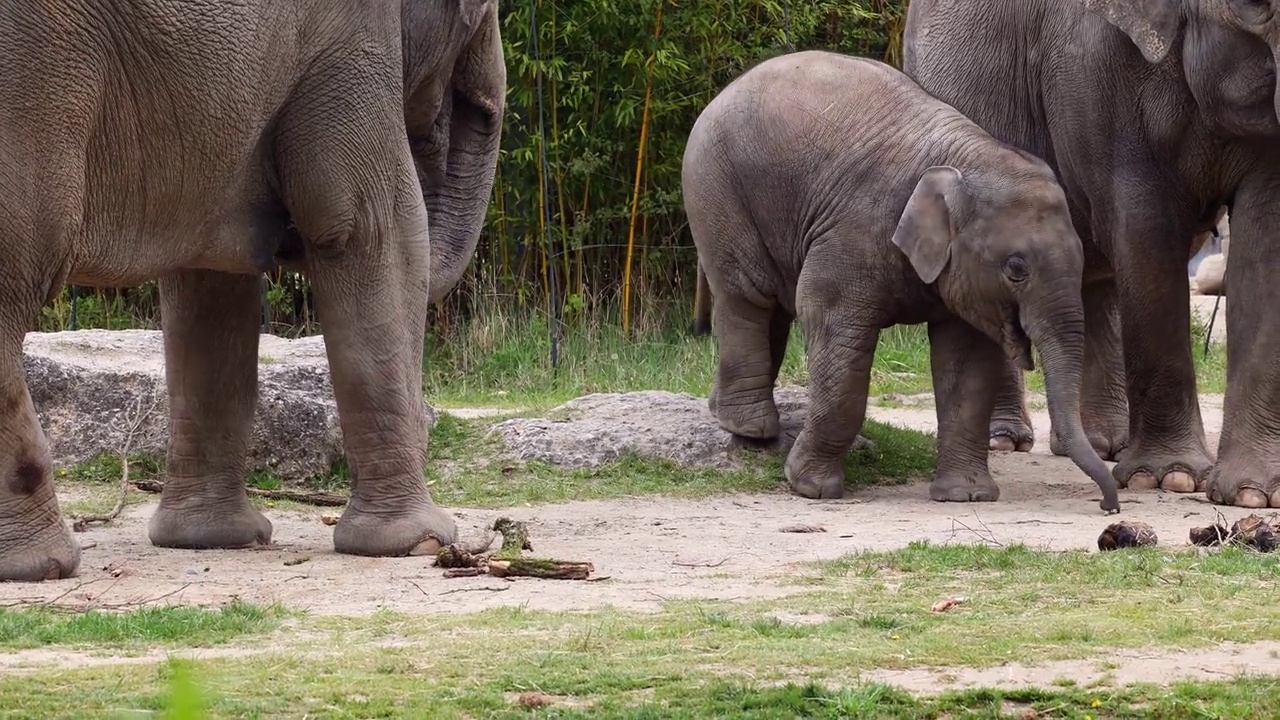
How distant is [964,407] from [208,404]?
3.35 metres

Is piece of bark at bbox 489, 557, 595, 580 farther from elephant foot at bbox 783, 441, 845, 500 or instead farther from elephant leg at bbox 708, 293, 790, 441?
elephant leg at bbox 708, 293, 790, 441

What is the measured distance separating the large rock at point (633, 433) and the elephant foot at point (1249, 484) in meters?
2.04

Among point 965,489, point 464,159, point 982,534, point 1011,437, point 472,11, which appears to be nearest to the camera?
point 472,11

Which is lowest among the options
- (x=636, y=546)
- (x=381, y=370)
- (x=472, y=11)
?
(x=636, y=546)

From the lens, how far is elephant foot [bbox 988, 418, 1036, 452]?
10438 millimetres

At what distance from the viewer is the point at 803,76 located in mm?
9375

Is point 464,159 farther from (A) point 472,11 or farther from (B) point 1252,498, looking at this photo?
(B) point 1252,498

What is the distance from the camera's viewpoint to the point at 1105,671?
15.0ft

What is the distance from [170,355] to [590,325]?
7.55m

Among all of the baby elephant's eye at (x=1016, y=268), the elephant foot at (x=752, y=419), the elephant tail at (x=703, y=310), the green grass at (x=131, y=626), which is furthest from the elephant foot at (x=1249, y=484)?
the green grass at (x=131, y=626)

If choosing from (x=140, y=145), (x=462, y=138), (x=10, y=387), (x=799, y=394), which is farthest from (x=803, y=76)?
(x=10, y=387)

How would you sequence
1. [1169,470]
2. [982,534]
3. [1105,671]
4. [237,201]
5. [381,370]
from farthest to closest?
[1169,470], [982,534], [381,370], [237,201], [1105,671]

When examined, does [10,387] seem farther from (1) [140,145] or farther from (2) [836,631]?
(2) [836,631]

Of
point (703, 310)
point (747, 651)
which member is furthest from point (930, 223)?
point (747, 651)
